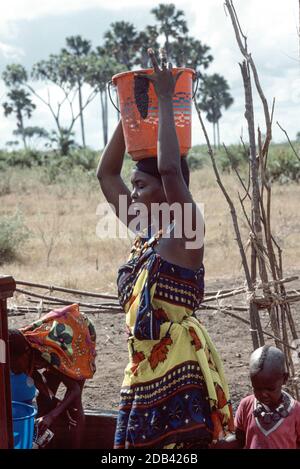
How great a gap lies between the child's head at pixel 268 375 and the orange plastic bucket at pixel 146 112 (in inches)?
27.0

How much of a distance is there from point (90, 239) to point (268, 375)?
9.04 meters

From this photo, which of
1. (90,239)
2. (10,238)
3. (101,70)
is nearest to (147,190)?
(10,238)

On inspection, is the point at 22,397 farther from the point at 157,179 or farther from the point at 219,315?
the point at 219,315

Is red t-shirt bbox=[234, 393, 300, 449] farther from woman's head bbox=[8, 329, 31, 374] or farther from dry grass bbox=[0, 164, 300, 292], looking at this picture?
dry grass bbox=[0, 164, 300, 292]

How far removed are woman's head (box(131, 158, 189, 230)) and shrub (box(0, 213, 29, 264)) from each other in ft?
26.4

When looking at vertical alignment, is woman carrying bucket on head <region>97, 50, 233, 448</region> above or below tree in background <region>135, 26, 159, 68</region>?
below

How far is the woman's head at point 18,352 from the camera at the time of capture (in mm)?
3104

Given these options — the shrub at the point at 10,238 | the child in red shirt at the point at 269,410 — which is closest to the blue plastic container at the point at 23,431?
the child in red shirt at the point at 269,410

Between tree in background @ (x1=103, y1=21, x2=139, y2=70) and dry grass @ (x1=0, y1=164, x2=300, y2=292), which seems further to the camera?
tree in background @ (x1=103, y1=21, x2=139, y2=70)

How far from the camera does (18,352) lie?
3.11 metres

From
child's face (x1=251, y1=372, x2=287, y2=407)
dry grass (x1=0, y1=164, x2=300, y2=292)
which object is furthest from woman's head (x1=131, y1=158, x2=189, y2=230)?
dry grass (x1=0, y1=164, x2=300, y2=292)

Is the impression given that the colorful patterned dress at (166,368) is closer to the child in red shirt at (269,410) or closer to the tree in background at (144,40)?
the child in red shirt at (269,410)

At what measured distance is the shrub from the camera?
10219mm
